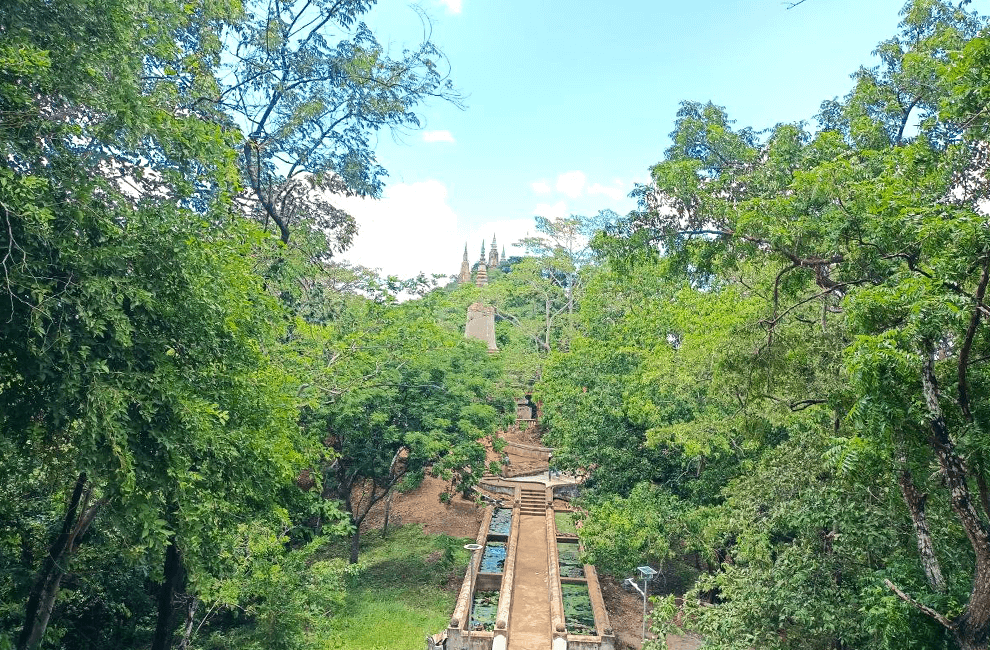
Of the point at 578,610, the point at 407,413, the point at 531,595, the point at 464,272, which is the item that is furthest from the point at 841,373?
the point at 464,272

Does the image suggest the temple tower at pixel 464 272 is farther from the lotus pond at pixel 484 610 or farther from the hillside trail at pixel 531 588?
the lotus pond at pixel 484 610

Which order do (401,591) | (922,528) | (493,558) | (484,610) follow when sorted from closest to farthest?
(922,528)
(484,610)
(401,591)
(493,558)

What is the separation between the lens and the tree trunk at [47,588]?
21.6ft

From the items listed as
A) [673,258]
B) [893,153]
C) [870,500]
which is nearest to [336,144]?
[673,258]

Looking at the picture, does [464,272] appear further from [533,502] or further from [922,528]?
[922,528]

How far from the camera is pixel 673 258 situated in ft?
28.2

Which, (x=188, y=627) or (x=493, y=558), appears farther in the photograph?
(x=493, y=558)

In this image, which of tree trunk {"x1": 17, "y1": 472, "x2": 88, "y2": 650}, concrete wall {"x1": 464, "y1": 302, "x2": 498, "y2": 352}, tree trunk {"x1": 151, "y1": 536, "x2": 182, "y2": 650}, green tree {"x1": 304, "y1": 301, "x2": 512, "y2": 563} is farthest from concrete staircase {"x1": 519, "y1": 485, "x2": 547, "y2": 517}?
tree trunk {"x1": 17, "y1": 472, "x2": 88, "y2": 650}

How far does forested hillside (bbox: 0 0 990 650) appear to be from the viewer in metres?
5.03

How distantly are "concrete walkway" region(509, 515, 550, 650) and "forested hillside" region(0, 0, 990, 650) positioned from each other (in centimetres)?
200

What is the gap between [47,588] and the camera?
705cm

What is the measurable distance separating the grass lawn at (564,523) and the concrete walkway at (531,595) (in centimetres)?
99

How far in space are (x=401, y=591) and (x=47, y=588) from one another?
10.6 m

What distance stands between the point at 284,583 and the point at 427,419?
818 centimetres
